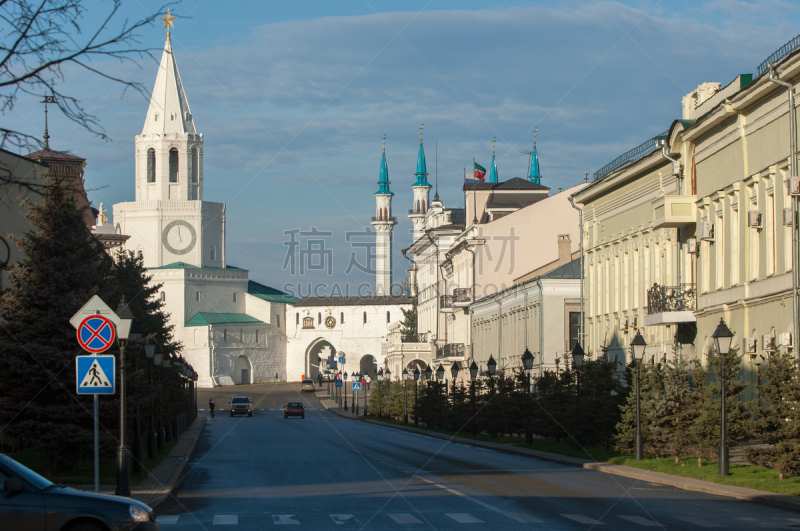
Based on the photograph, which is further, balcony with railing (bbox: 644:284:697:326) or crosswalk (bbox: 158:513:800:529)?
balcony with railing (bbox: 644:284:697:326)

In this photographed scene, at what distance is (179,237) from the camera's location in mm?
142875

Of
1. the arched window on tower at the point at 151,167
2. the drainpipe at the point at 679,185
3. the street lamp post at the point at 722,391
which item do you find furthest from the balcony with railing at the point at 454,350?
the arched window on tower at the point at 151,167

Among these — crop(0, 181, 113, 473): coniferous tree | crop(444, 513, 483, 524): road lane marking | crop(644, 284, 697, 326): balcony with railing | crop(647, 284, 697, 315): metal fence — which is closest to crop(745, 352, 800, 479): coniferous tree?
crop(444, 513, 483, 524): road lane marking

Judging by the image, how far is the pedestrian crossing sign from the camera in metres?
17.6

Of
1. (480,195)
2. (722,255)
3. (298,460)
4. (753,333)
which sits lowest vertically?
(298,460)

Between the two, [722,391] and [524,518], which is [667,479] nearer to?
[722,391]

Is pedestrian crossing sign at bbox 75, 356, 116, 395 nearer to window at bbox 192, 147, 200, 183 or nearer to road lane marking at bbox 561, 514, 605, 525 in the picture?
road lane marking at bbox 561, 514, 605, 525

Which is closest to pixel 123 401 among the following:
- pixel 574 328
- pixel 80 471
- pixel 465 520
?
pixel 80 471

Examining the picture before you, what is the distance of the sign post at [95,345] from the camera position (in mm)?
17656

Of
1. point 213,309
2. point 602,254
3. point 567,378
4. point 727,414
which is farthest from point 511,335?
point 213,309

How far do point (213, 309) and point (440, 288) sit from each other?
62319mm

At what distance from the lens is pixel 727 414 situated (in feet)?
76.4

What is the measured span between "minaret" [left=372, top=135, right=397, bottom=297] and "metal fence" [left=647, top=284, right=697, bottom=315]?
13246 centimetres

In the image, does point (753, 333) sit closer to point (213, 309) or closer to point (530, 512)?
point (530, 512)
